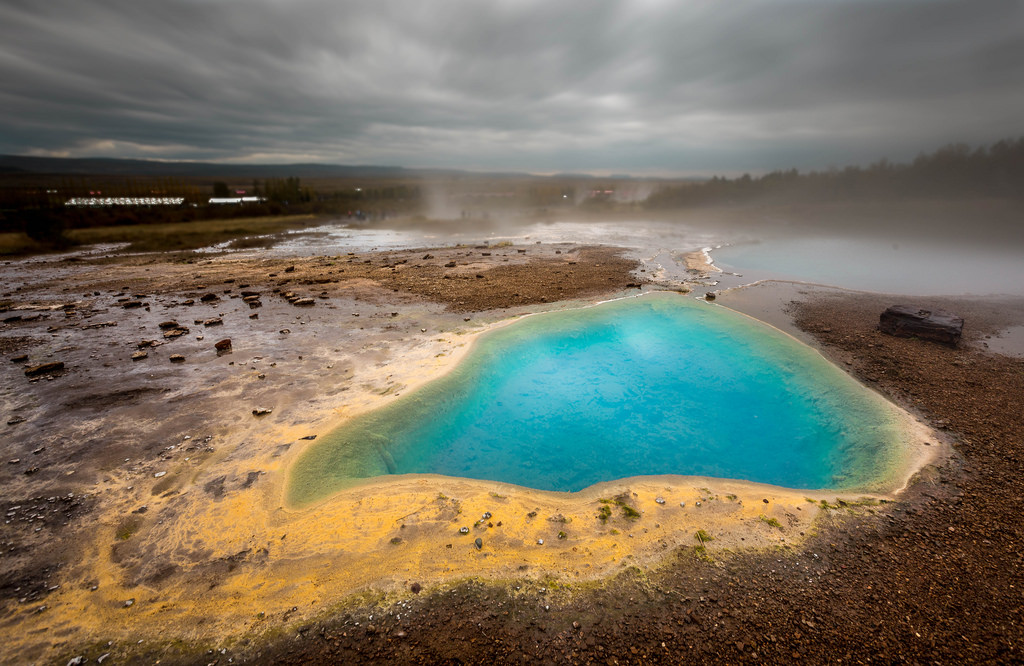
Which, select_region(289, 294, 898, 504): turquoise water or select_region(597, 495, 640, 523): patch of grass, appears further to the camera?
select_region(289, 294, 898, 504): turquoise water

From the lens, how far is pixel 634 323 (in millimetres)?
14344

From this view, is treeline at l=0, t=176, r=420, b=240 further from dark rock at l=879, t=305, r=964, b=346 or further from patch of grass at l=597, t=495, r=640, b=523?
dark rock at l=879, t=305, r=964, b=346

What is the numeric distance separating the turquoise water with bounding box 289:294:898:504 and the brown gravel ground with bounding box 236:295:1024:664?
60.4 inches

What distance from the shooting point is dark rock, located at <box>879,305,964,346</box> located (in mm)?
11797

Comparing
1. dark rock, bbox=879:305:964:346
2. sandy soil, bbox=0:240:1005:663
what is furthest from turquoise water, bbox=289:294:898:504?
dark rock, bbox=879:305:964:346

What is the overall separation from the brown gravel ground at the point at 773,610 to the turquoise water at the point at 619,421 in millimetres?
1534

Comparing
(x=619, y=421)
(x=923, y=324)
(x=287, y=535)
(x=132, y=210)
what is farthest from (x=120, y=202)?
(x=923, y=324)

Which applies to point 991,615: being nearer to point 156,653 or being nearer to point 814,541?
point 814,541

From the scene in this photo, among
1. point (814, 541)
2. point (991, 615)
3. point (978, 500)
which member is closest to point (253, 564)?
point (814, 541)

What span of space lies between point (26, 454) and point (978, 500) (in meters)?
15.6

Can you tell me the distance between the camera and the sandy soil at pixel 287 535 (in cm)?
400

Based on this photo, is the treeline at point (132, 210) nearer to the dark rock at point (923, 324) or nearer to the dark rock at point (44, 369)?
the dark rock at point (44, 369)

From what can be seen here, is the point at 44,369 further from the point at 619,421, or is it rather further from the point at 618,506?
the point at 619,421

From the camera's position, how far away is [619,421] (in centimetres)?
875
